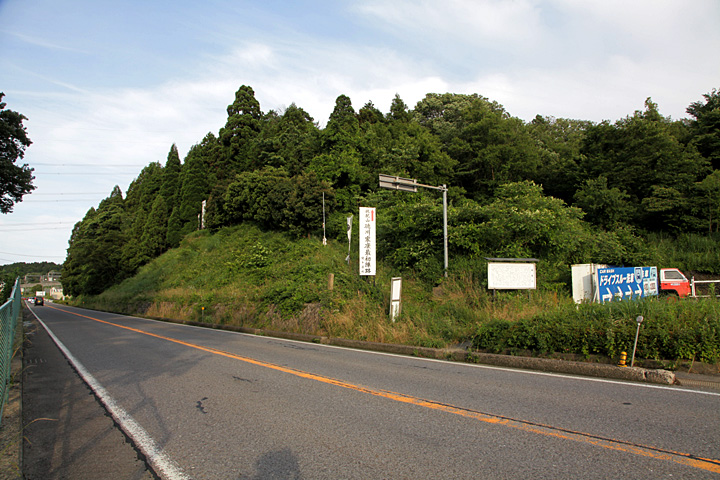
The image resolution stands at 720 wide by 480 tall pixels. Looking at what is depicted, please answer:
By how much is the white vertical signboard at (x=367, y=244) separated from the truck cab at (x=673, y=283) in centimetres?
1317

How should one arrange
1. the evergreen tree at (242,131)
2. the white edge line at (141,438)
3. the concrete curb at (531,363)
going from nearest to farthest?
the white edge line at (141,438) → the concrete curb at (531,363) → the evergreen tree at (242,131)

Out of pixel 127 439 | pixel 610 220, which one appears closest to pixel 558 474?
pixel 127 439

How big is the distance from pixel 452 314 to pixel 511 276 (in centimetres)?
200

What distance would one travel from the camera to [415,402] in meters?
5.22

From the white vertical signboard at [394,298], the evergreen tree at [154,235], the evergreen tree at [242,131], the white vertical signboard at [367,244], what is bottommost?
the white vertical signboard at [394,298]

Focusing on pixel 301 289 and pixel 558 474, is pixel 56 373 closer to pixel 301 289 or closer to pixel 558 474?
pixel 301 289

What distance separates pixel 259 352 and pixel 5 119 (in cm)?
1776

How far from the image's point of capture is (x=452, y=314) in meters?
11.3

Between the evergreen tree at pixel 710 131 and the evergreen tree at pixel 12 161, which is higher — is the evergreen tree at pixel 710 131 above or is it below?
above

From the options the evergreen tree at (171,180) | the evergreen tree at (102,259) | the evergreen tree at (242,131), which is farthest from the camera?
the evergreen tree at (102,259)

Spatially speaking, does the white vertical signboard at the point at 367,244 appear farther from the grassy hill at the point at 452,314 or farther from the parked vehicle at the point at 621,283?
the parked vehicle at the point at 621,283

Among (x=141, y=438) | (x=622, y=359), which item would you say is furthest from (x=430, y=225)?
(x=141, y=438)

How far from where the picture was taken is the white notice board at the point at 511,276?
1136 cm

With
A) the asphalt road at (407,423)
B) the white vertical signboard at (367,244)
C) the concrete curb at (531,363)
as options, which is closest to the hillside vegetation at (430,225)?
the concrete curb at (531,363)
